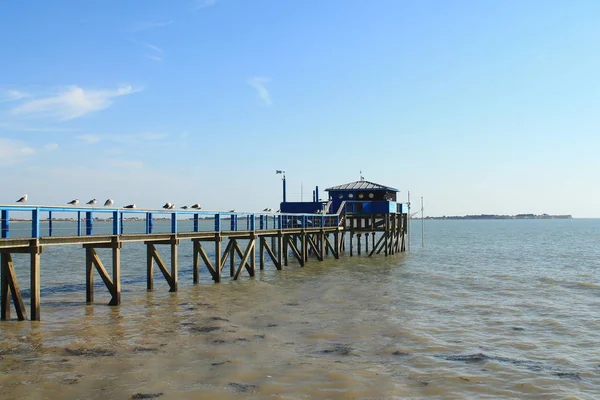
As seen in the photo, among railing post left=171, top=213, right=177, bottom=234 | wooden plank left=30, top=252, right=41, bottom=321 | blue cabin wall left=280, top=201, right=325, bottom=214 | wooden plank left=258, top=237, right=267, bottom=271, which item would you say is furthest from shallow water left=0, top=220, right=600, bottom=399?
blue cabin wall left=280, top=201, right=325, bottom=214

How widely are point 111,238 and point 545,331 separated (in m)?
14.1

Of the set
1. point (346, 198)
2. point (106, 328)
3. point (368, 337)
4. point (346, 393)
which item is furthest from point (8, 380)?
point (346, 198)

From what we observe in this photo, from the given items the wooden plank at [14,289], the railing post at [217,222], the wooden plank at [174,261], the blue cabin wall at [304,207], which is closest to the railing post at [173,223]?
the wooden plank at [174,261]

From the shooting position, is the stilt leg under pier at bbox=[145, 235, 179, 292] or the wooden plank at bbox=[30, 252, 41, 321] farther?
the stilt leg under pier at bbox=[145, 235, 179, 292]

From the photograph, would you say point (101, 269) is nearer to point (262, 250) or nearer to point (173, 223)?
point (173, 223)

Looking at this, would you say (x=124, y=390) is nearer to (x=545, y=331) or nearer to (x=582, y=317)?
(x=545, y=331)

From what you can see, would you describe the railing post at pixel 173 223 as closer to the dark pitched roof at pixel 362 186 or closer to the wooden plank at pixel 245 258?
the wooden plank at pixel 245 258

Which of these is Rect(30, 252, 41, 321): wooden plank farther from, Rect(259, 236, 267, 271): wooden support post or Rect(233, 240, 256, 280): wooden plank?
Rect(259, 236, 267, 271): wooden support post

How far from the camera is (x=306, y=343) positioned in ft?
45.6

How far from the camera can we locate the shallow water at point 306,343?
34.6 feet

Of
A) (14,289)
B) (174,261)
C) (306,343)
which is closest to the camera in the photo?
(306,343)

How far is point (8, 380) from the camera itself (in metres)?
10.5

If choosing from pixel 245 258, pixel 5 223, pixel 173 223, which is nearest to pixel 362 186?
pixel 245 258

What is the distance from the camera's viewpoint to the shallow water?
10.5m
